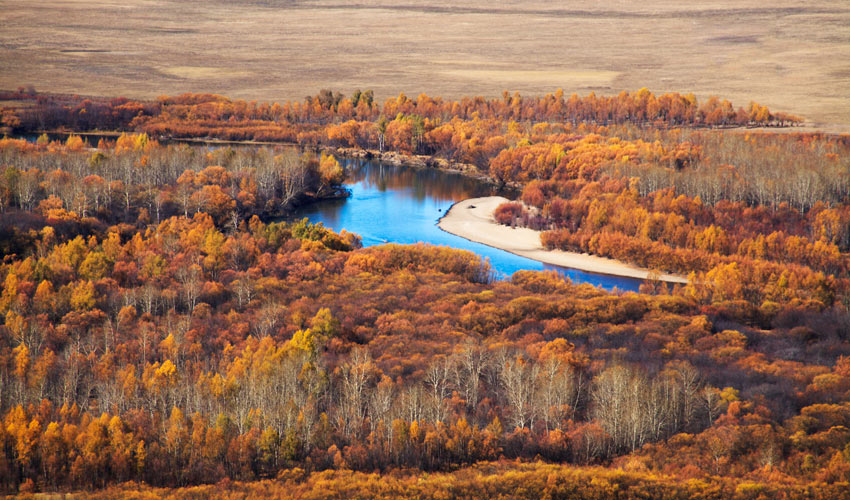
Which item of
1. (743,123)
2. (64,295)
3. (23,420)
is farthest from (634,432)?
(743,123)

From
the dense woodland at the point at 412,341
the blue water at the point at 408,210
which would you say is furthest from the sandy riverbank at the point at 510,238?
the dense woodland at the point at 412,341

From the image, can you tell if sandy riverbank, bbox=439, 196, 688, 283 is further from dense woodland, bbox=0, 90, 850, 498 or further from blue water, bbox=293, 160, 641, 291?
dense woodland, bbox=0, 90, 850, 498

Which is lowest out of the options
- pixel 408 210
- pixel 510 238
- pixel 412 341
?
pixel 408 210

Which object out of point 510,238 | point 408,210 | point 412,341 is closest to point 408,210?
point 408,210

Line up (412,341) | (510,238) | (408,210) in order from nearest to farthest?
(412,341)
(510,238)
(408,210)

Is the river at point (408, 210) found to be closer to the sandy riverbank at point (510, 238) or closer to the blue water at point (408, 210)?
the blue water at point (408, 210)

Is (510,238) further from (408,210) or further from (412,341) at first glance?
(412,341)
